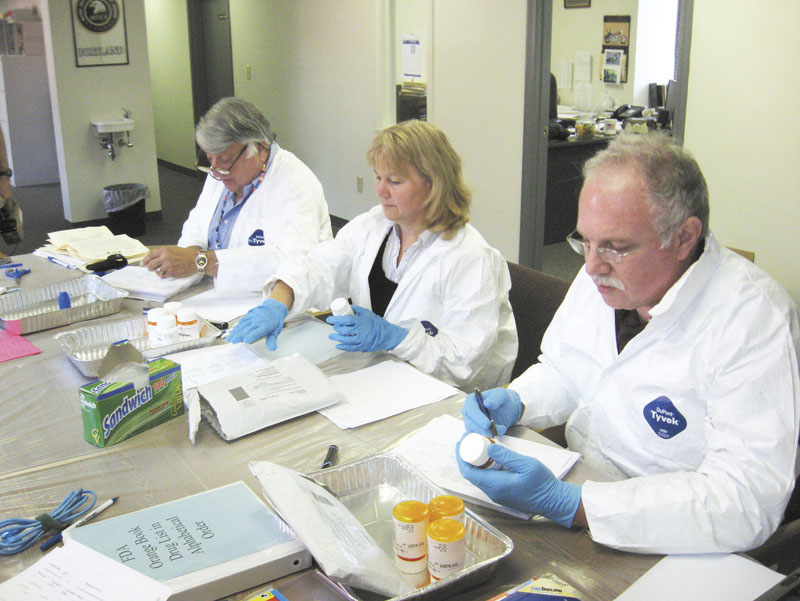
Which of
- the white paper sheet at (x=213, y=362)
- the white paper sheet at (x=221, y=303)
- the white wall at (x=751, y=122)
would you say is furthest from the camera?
the white wall at (x=751, y=122)

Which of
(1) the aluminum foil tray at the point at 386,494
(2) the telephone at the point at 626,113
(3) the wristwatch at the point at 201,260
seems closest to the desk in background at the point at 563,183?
(2) the telephone at the point at 626,113

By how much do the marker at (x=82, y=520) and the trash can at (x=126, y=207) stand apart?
16.1 feet

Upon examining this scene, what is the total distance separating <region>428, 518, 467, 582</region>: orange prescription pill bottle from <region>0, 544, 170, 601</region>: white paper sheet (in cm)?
36

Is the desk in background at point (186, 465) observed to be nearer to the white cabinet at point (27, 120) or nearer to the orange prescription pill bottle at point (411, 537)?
the orange prescription pill bottle at point (411, 537)

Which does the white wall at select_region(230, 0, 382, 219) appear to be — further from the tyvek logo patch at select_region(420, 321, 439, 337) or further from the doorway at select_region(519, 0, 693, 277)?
the tyvek logo patch at select_region(420, 321, 439, 337)

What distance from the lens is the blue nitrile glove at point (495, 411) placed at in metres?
1.43

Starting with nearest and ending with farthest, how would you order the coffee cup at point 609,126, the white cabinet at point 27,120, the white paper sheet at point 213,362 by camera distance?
the white paper sheet at point 213,362
the coffee cup at point 609,126
the white cabinet at point 27,120

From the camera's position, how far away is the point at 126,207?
19.1ft

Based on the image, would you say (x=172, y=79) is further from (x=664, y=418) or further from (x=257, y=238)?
(x=664, y=418)

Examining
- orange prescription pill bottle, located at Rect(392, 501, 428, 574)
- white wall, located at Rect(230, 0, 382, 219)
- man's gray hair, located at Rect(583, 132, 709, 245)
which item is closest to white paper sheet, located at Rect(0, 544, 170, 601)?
orange prescription pill bottle, located at Rect(392, 501, 428, 574)

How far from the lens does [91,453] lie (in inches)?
56.2

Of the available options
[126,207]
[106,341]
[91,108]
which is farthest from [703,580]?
[91,108]

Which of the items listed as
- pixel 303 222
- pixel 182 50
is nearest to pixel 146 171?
pixel 182 50

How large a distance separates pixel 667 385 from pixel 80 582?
3.37ft
